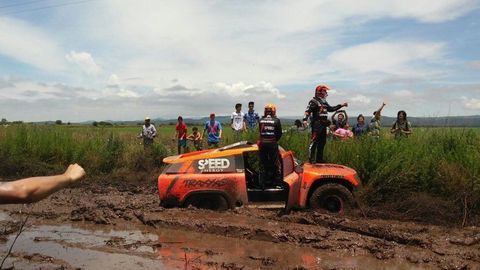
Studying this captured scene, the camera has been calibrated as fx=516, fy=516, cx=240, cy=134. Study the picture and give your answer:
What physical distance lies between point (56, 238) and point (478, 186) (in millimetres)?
7643

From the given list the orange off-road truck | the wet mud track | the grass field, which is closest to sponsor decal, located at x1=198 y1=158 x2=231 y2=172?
the orange off-road truck

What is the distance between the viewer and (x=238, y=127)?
15.8 metres

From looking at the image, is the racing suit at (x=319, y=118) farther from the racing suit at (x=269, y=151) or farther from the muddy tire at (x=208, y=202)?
the muddy tire at (x=208, y=202)

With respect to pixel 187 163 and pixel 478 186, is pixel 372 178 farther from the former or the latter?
pixel 187 163

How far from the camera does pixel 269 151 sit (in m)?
9.85

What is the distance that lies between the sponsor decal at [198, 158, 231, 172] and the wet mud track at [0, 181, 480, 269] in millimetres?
813

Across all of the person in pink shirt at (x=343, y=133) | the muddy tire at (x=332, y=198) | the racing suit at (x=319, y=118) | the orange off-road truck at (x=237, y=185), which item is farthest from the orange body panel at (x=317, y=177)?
the person in pink shirt at (x=343, y=133)

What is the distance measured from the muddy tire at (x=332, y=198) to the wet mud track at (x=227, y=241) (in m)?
0.32

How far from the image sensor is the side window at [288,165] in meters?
10.0

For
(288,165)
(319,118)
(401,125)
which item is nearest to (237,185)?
(288,165)

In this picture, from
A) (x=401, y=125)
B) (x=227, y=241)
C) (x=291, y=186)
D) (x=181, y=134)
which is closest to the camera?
(x=227, y=241)

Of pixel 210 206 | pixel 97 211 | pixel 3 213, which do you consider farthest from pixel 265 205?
pixel 3 213

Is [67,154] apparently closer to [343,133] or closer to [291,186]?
[343,133]

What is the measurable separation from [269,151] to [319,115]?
4.89 ft
